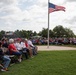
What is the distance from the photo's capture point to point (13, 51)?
12734 millimetres

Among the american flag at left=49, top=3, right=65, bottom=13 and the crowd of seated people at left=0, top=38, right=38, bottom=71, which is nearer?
the crowd of seated people at left=0, top=38, right=38, bottom=71

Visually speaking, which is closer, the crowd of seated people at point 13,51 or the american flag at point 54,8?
the crowd of seated people at point 13,51

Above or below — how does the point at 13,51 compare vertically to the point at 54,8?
below

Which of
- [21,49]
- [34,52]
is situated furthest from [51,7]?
[21,49]

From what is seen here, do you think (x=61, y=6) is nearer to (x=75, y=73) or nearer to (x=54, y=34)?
(x=75, y=73)

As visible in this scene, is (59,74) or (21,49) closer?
(59,74)

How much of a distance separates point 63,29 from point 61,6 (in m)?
95.6

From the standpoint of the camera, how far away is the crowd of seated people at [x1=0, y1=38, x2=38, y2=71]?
1032 centimetres

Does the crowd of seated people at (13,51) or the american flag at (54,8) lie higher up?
the american flag at (54,8)

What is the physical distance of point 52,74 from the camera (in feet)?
29.4

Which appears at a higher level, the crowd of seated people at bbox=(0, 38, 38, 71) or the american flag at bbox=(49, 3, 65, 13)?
the american flag at bbox=(49, 3, 65, 13)

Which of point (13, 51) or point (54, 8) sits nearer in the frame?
point (13, 51)

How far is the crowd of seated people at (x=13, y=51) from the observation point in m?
10.3

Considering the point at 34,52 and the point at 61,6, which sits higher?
the point at 61,6
